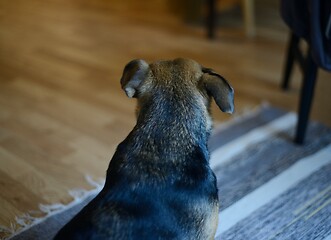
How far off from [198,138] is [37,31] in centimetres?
344

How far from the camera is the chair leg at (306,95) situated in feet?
7.06

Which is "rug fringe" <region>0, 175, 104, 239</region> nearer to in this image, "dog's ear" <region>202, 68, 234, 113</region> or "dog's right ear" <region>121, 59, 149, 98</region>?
"dog's right ear" <region>121, 59, 149, 98</region>

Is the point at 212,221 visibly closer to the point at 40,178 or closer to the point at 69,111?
the point at 40,178

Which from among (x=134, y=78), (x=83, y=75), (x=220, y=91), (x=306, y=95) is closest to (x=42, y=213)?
(x=134, y=78)

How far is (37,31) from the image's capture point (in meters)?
4.35

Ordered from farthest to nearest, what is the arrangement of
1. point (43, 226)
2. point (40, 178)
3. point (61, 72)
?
point (61, 72), point (40, 178), point (43, 226)

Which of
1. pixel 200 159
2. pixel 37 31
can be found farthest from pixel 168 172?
pixel 37 31

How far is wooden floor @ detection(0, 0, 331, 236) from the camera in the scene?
7.16 feet

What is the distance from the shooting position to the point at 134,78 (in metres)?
1.39

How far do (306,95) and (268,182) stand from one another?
20.0 inches

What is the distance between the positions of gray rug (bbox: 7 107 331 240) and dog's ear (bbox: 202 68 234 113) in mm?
667

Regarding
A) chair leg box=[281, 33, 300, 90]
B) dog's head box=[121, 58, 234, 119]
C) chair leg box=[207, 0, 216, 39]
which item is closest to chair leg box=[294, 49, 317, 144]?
chair leg box=[281, 33, 300, 90]

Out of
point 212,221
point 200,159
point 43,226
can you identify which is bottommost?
point 43,226

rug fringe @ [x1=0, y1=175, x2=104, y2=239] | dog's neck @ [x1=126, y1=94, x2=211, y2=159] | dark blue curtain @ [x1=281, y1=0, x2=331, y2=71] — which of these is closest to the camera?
dog's neck @ [x1=126, y1=94, x2=211, y2=159]
